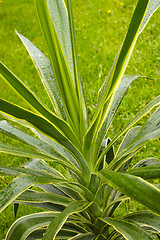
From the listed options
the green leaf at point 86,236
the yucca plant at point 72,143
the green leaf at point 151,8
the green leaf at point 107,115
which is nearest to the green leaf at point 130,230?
the yucca plant at point 72,143

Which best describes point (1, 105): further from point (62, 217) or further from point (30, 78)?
point (30, 78)

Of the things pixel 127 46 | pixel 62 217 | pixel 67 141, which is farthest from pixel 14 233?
pixel 127 46

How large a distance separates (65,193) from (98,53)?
8.60 feet

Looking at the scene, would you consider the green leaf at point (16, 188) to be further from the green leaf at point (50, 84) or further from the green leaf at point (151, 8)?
the green leaf at point (151, 8)

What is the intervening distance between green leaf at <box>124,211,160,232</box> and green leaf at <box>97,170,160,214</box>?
0.57 metres

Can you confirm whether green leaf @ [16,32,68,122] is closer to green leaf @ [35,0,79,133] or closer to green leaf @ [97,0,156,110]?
green leaf @ [35,0,79,133]

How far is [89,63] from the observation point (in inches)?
150

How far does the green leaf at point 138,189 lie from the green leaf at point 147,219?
0.57 metres

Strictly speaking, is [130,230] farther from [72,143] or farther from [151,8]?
[151,8]

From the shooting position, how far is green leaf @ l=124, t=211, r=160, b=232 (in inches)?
57.3

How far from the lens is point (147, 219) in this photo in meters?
1.52

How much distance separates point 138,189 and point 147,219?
675mm

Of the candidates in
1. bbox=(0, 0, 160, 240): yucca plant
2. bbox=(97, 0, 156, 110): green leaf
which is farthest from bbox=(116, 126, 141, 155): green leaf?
bbox=(97, 0, 156, 110): green leaf

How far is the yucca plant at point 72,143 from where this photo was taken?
41.5 inches
